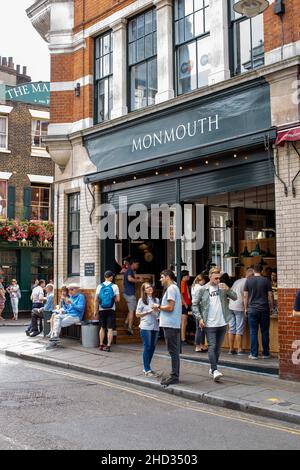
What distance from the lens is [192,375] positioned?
10.1 meters

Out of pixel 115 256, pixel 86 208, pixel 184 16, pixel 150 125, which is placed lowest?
pixel 115 256

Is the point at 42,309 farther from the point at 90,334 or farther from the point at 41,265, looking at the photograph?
the point at 41,265

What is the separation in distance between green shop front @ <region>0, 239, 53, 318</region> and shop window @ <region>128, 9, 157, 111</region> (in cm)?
1457

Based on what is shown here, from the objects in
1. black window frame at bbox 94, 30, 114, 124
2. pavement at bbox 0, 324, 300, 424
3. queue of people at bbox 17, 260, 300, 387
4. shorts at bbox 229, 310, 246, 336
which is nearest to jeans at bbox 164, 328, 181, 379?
queue of people at bbox 17, 260, 300, 387

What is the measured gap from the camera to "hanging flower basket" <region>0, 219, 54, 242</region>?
1019 inches

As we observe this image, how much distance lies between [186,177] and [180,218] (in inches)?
35.1

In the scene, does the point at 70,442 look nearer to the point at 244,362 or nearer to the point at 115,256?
the point at 244,362

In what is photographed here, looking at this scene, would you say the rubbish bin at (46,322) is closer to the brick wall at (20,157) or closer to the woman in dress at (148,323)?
the woman in dress at (148,323)

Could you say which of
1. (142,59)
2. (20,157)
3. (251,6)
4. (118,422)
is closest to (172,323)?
(118,422)

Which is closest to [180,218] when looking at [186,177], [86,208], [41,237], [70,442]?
[186,177]

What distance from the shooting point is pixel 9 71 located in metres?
32.9

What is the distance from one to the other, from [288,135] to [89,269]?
683 centimetres
